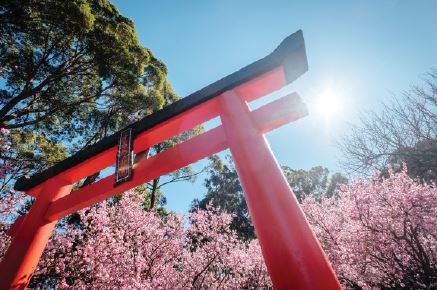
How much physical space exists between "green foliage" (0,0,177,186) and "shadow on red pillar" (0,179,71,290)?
17.9ft

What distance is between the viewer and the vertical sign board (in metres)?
3.35

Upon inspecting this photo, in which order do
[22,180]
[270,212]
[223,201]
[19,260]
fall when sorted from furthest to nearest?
[223,201], [22,180], [19,260], [270,212]

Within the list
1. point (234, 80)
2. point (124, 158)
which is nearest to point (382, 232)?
point (234, 80)

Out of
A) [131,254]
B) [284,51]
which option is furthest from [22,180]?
[284,51]

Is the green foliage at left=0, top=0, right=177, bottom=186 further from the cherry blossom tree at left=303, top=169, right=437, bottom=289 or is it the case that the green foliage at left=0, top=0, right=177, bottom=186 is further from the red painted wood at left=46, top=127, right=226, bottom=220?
the cherry blossom tree at left=303, top=169, right=437, bottom=289

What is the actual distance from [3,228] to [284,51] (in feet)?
35.0

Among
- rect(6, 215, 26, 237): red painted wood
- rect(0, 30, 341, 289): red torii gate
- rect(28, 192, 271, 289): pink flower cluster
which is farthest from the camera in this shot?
rect(28, 192, 271, 289): pink flower cluster

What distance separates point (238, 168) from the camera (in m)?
2.41

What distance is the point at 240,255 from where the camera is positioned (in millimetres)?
9414

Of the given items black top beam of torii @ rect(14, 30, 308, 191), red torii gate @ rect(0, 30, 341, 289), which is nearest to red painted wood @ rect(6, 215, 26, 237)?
red torii gate @ rect(0, 30, 341, 289)

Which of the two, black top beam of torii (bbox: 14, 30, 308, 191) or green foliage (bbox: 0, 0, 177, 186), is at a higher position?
green foliage (bbox: 0, 0, 177, 186)

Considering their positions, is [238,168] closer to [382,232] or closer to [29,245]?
[29,245]

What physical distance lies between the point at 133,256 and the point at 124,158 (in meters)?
5.21

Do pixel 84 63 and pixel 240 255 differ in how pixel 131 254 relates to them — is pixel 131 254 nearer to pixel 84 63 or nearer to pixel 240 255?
pixel 240 255
